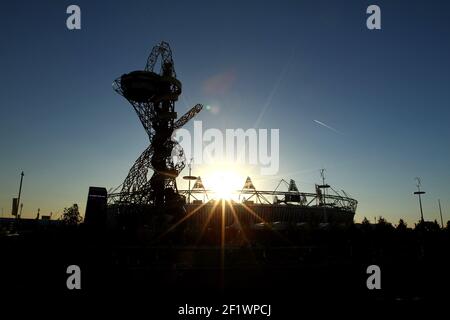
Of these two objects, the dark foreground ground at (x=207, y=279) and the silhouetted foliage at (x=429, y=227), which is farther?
the silhouetted foliage at (x=429, y=227)

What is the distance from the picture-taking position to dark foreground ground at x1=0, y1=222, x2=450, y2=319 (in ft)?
47.0

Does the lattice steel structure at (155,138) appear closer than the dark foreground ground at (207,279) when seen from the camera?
No

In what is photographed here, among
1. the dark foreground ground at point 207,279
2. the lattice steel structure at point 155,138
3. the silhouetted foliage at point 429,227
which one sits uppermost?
the lattice steel structure at point 155,138

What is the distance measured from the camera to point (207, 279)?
18.0 metres

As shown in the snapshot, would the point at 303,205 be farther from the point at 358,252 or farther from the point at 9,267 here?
the point at 9,267

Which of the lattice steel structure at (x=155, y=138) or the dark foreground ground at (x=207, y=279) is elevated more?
the lattice steel structure at (x=155, y=138)

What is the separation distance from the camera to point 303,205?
79.0 metres

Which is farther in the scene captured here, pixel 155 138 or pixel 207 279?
pixel 155 138

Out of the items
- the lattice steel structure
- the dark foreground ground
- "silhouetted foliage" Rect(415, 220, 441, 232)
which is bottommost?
the dark foreground ground

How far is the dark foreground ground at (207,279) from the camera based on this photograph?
47.0 ft

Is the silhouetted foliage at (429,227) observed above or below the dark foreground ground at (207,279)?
above

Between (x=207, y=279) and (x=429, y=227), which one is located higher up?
(x=429, y=227)

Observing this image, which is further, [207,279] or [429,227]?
[429,227]

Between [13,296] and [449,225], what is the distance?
6804 centimetres
